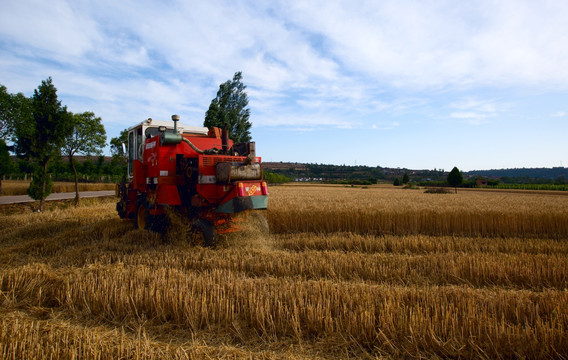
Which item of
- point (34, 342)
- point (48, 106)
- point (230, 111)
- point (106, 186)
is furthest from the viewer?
point (106, 186)

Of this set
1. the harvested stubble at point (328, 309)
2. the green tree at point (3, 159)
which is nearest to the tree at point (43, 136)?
the harvested stubble at point (328, 309)

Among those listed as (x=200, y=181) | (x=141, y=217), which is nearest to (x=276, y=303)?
(x=200, y=181)

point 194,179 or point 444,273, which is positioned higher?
point 194,179

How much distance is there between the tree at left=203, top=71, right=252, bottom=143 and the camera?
25141mm

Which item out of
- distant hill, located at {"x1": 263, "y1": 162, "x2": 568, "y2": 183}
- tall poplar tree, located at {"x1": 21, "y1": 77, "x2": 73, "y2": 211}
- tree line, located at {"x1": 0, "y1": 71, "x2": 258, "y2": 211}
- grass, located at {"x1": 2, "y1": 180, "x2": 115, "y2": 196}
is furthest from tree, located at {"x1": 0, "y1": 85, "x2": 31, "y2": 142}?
distant hill, located at {"x1": 263, "y1": 162, "x2": 568, "y2": 183}

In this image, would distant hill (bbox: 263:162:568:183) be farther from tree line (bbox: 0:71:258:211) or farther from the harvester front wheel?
the harvester front wheel

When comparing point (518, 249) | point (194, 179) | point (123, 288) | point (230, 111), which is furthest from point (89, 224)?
point (230, 111)

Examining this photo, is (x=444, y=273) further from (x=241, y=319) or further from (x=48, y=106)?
(x=48, y=106)

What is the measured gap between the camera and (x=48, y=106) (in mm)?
16609

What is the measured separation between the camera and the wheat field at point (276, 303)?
3.16 m

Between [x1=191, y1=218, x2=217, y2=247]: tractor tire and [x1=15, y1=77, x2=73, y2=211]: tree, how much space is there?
1338 centimetres

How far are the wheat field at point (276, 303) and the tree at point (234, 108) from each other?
60.8 feet

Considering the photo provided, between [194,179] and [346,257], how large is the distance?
12.0 ft

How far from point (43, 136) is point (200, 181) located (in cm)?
1376
